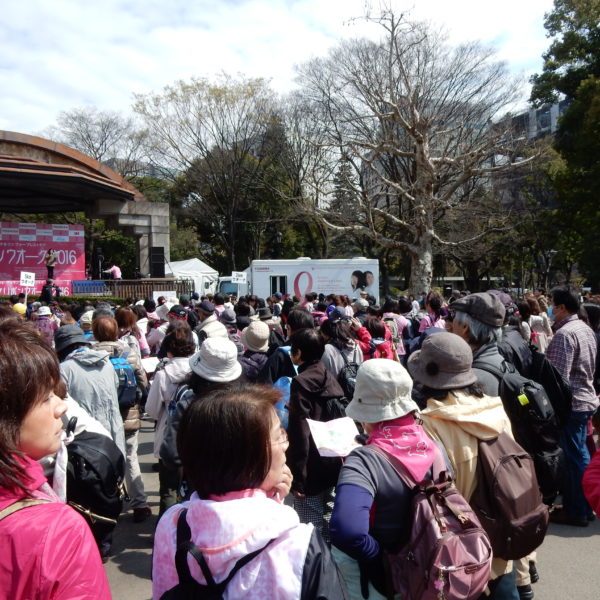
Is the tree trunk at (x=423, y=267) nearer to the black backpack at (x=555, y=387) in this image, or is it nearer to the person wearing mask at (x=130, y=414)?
the person wearing mask at (x=130, y=414)

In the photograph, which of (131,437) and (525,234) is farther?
(525,234)

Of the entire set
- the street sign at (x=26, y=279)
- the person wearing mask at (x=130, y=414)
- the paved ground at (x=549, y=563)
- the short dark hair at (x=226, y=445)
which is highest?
the street sign at (x=26, y=279)

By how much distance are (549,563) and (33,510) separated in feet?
12.7

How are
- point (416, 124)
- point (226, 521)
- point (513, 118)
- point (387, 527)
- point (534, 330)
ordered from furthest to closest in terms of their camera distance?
point (513, 118) → point (416, 124) → point (534, 330) → point (387, 527) → point (226, 521)

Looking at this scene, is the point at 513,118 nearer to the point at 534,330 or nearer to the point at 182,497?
the point at 534,330

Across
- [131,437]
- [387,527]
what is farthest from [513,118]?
[387,527]

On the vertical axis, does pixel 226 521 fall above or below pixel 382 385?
below

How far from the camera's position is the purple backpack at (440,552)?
1848 mm

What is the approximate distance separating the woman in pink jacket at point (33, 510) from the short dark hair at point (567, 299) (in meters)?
4.35

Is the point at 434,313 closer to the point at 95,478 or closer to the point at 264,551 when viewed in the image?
the point at 95,478

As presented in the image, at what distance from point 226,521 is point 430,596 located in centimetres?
97

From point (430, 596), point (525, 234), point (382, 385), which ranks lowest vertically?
point (430, 596)

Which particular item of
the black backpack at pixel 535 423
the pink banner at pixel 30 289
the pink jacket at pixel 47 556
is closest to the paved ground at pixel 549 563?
the black backpack at pixel 535 423

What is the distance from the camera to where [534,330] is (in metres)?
7.29
